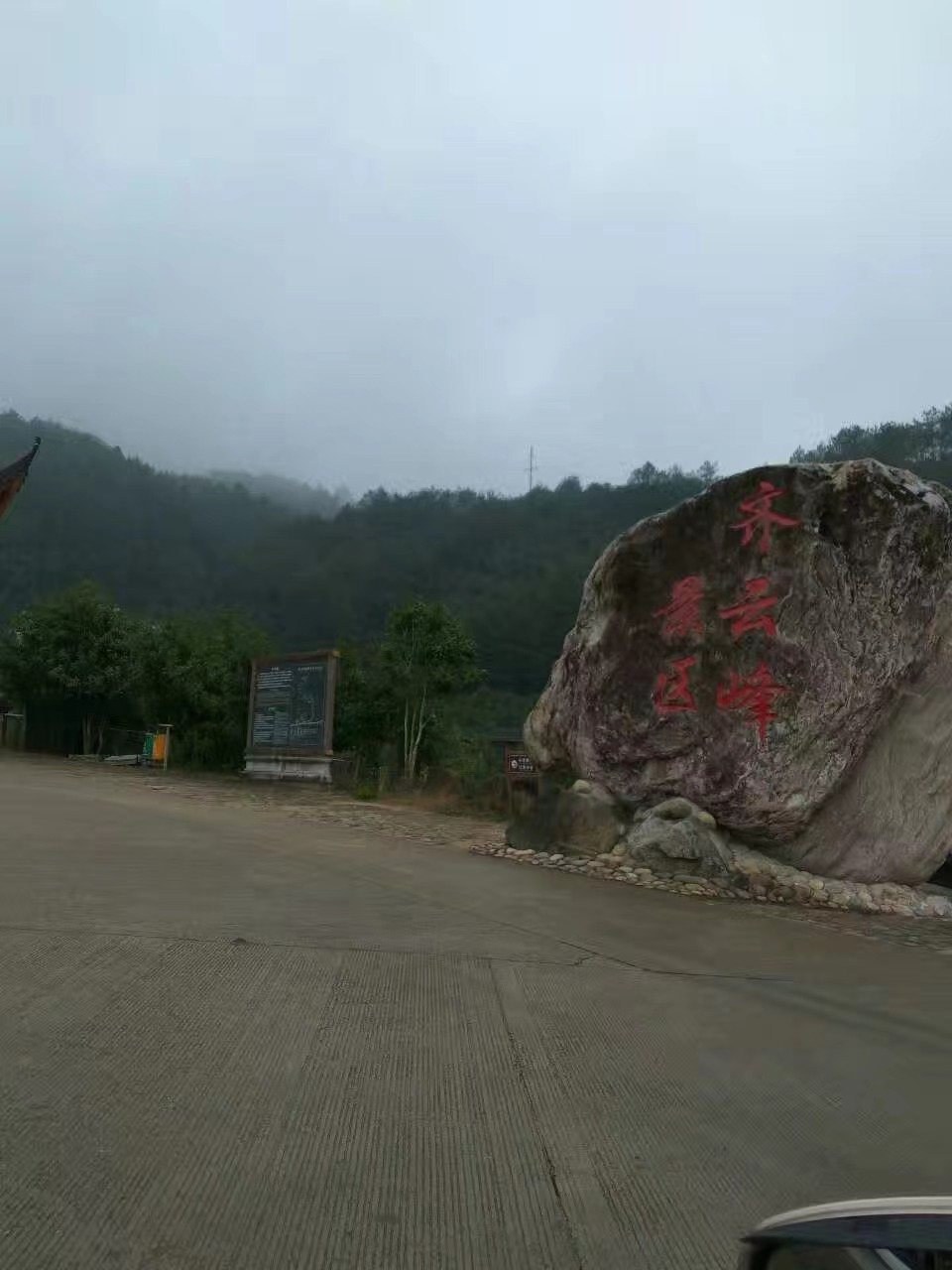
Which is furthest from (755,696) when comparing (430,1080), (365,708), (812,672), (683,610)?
(365,708)

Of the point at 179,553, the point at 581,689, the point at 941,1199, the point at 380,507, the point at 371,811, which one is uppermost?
the point at 380,507

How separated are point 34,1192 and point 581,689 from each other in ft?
28.2

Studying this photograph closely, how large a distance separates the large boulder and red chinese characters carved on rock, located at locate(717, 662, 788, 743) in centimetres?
1

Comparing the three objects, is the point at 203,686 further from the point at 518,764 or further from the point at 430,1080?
the point at 430,1080

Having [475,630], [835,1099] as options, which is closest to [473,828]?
[835,1099]

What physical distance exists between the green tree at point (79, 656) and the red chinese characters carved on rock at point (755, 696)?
2424cm

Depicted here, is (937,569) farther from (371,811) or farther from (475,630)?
(475,630)

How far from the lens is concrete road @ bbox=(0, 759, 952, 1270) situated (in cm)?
275

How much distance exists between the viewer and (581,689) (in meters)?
10.9

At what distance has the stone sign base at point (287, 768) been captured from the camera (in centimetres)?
1992

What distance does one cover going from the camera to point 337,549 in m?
60.7

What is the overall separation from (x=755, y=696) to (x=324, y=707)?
12.2 meters

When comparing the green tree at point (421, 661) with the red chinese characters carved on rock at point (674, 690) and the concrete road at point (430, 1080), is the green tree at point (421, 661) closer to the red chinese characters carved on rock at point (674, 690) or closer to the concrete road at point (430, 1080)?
the red chinese characters carved on rock at point (674, 690)

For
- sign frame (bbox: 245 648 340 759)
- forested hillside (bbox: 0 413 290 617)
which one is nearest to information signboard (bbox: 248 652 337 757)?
sign frame (bbox: 245 648 340 759)
